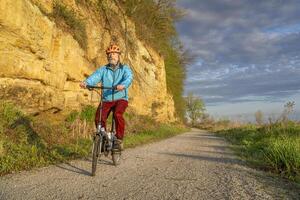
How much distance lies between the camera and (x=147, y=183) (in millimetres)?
5328

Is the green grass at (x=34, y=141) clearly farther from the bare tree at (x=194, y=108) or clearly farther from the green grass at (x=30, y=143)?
the bare tree at (x=194, y=108)

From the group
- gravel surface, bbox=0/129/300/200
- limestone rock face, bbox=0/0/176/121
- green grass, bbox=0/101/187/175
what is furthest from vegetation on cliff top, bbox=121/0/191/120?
gravel surface, bbox=0/129/300/200

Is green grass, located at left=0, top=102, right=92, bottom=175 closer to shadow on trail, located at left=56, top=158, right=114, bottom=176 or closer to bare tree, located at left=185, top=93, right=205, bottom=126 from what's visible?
shadow on trail, located at left=56, top=158, right=114, bottom=176

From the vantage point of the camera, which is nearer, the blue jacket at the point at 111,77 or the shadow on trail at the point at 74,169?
the shadow on trail at the point at 74,169

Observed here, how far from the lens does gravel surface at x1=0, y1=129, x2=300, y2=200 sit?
4588mm

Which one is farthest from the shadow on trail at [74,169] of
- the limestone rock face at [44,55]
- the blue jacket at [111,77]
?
the limestone rock face at [44,55]

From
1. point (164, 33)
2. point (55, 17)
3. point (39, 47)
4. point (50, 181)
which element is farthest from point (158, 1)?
point (50, 181)

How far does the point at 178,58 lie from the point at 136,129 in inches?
1119

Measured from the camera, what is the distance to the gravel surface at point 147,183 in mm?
4588

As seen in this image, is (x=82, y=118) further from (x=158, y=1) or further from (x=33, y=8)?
(x=158, y=1)

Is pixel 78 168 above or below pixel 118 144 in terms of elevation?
below

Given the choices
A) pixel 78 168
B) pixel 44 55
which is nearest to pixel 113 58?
pixel 78 168

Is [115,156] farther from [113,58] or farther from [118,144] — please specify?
[113,58]

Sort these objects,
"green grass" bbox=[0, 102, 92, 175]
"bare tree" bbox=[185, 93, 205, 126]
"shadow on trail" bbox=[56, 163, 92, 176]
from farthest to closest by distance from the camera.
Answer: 1. "bare tree" bbox=[185, 93, 205, 126]
2. "green grass" bbox=[0, 102, 92, 175]
3. "shadow on trail" bbox=[56, 163, 92, 176]
